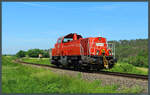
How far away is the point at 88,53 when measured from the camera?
14406mm

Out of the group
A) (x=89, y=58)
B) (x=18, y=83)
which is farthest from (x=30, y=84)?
(x=89, y=58)

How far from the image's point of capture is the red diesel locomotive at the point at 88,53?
555 inches

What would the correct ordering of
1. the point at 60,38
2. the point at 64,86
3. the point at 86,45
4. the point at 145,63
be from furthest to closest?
the point at 145,63 < the point at 60,38 < the point at 86,45 < the point at 64,86

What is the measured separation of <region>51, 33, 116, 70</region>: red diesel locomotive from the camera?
14102 millimetres

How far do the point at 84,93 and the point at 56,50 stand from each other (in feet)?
46.5

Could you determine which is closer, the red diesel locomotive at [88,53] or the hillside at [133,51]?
the red diesel locomotive at [88,53]

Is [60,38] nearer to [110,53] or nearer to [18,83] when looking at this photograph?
[110,53]

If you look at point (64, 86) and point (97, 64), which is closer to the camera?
point (64, 86)

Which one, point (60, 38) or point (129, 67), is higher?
point (60, 38)

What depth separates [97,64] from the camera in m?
14.1

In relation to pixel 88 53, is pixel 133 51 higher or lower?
higher

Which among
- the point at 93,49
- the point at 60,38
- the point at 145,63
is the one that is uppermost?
the point at 60,38

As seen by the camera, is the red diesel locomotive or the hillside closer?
the red diesel locomotive

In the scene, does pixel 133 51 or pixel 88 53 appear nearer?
pixel 88 53
